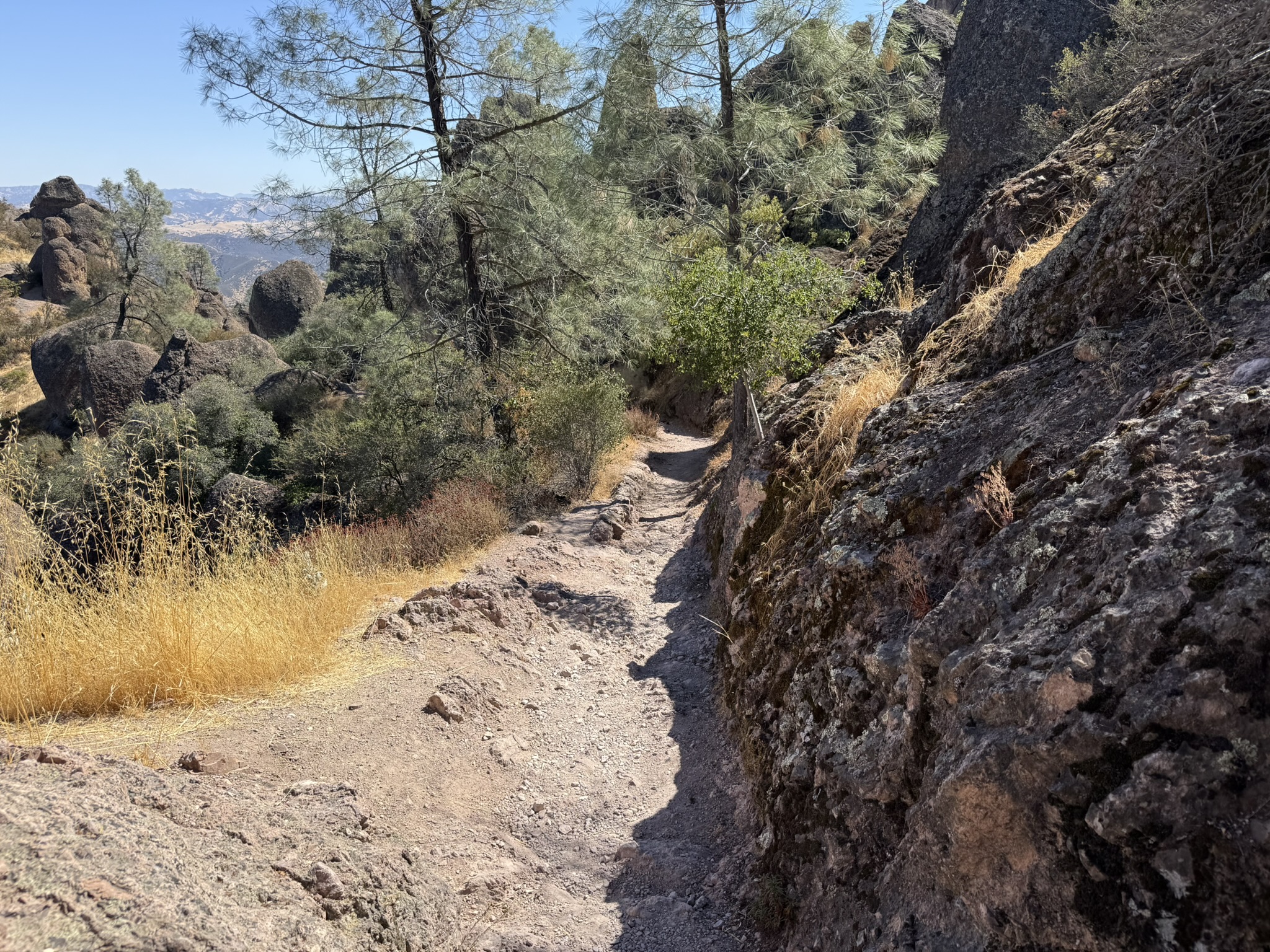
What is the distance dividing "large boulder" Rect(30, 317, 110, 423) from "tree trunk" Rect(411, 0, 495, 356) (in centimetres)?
1506

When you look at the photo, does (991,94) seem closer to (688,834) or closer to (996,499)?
(996,499)

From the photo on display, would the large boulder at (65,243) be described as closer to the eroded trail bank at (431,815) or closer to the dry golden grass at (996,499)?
the eroded trail bank at (431,815)

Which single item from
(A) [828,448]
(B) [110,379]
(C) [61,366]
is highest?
(C) [61,366]

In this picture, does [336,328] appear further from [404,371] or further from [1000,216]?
[1000,216]

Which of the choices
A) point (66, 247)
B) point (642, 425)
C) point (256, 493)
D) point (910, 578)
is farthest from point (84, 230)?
point (910, 578)

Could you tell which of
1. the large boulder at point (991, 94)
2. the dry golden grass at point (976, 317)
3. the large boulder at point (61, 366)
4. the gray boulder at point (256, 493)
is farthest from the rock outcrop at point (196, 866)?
the large boulder at point (61, 366)

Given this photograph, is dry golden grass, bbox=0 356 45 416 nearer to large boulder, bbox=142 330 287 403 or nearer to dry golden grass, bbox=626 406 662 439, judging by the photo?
large boulder, bbox=142 330 287 403

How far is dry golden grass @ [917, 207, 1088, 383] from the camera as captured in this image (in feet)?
13.1

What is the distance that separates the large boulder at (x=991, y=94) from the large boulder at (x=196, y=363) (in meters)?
16.1

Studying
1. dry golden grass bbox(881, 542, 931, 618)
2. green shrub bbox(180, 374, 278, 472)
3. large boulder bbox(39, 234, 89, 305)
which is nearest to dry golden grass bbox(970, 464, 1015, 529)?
dry golden grass bbox(881, 542, 931, 618)

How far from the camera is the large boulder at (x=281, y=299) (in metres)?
29.4

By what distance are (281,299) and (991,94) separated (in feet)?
88.0

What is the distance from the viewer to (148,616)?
3.57 metres

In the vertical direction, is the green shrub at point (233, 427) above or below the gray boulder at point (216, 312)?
below
